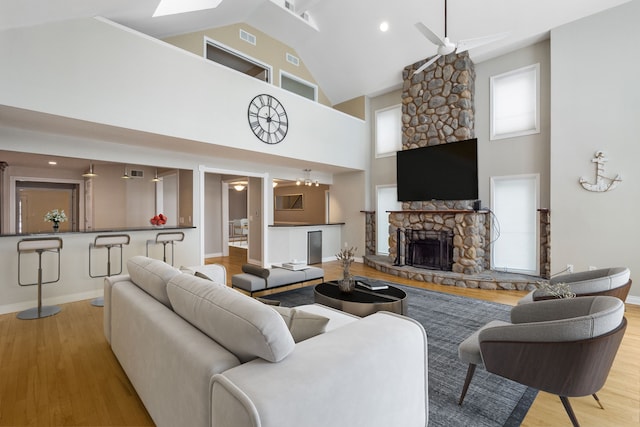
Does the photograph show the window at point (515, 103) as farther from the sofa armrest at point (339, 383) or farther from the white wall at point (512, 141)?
the sofa armrest at point (339, 383)

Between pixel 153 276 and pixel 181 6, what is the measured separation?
14.1ft

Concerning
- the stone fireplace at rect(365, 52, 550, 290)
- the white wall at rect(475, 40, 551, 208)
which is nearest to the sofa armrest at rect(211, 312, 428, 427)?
the stone fireplace at rect(365, 52, 550, 290)

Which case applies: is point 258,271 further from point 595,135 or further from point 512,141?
point 595,135

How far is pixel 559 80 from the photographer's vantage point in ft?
16.1

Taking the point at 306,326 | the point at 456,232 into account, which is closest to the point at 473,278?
the point at 456,232

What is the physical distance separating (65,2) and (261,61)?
4.11 m

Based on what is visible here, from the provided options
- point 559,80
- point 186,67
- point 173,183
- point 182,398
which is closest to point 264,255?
point 173,183

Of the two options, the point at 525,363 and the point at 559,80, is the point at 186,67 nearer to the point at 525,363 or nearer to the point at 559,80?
the point at 525,363

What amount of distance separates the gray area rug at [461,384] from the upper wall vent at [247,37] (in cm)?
602

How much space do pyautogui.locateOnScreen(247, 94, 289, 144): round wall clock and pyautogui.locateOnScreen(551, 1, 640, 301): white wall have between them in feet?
15.4

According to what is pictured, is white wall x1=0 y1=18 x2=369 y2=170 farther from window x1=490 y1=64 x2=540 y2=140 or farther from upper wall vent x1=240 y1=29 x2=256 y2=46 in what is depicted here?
window x1=490 y1=64 x2=540 y2=140

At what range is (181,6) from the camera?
4465 mm

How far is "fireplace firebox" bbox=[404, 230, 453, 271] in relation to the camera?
19.4 ft

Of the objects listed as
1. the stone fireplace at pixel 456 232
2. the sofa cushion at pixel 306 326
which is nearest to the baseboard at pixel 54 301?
the sofa cushion at pixel 306 326
